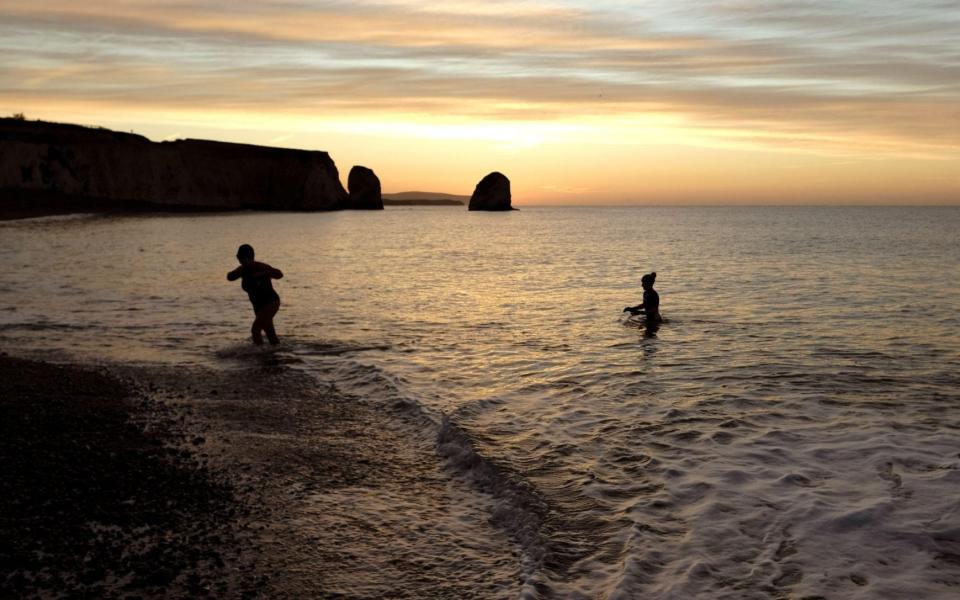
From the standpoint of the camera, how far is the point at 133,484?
234 inches

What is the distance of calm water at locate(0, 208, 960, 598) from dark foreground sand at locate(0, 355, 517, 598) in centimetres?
55

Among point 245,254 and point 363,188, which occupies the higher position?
point 363,188

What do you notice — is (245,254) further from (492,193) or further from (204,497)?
(492,193)

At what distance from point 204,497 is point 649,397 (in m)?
6.05

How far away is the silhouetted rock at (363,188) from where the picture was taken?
153m

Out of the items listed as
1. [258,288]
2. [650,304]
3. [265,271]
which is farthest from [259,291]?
[650,304]

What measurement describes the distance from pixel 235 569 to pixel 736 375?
859cm

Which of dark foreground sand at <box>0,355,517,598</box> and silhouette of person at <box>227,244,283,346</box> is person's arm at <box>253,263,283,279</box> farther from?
dark foreground sand at <box>0,355,517,598</box>

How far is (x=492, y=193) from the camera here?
574 ft

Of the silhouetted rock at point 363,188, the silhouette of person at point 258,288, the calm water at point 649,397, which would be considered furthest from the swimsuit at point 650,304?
the silhouetted rock at point 363,188

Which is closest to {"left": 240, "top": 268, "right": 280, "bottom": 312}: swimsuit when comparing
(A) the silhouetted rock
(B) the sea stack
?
(A) the silhouetted rock

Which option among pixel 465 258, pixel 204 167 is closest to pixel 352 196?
pixel 204 167

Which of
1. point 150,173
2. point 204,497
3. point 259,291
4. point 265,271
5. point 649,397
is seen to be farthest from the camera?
point 150,173

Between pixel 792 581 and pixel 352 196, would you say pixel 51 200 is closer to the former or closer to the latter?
pixel 352 196
